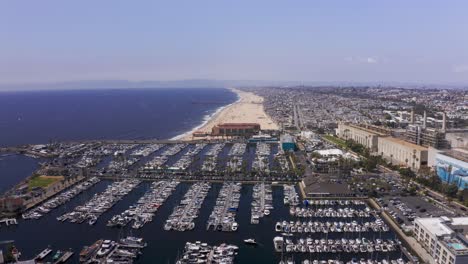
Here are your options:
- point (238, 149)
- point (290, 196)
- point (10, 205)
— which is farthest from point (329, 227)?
point (238, 149)

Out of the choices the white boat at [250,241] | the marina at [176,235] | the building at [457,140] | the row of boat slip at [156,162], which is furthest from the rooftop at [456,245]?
the row of boat slip at [156,162]

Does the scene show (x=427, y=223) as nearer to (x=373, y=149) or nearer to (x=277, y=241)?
(x=277, y=241)

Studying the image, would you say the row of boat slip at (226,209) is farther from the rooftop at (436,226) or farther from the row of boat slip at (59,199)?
the row of boat slip at (59,199)

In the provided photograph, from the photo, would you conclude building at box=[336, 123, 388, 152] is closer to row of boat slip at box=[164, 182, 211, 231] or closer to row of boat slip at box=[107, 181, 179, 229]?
row of boat slip at box=[164, 182, 211, 231]

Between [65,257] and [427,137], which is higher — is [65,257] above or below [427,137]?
below

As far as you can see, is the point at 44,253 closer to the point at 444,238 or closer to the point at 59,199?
the point at 59,199

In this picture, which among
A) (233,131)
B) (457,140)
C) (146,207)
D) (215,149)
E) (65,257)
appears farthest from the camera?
(233,131)

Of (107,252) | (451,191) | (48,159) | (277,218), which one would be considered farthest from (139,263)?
(48,159)

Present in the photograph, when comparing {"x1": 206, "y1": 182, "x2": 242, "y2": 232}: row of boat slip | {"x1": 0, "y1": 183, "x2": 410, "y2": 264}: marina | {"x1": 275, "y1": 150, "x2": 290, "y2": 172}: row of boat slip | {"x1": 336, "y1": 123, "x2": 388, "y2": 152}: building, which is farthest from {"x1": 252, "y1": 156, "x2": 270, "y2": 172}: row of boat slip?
{"x1": 336, "y1": 123, "x2": 388, "y2": 152}: building

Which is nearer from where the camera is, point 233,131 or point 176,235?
point 176,235
